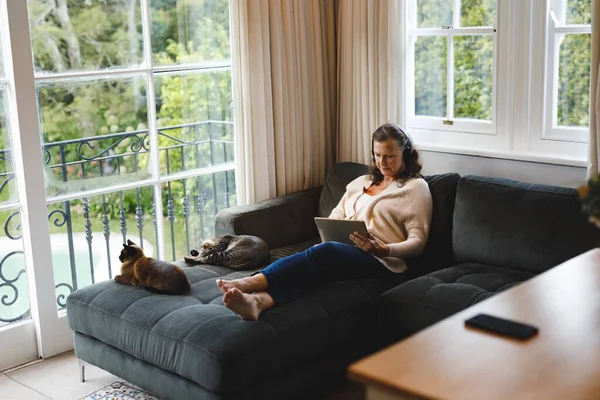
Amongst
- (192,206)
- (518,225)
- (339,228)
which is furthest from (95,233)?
(518,225)

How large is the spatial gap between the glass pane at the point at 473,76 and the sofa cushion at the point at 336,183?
0.64 metres

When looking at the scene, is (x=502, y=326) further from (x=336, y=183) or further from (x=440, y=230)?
(x=336, y=183)

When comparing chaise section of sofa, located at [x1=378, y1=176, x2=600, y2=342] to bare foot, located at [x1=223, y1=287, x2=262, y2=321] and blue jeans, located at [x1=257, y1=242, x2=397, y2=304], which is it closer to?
blue jeans, located at [x1=257, y1=242, x2=397, y2=304]

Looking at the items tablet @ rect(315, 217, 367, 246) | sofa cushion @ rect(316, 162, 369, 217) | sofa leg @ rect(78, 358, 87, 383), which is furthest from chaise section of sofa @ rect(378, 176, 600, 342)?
sofa leg @ rect(78, 358, 87, 383)

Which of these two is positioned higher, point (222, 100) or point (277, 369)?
point (222, 100)

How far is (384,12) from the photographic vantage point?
14.8 feet

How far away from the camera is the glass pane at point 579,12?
3801 millimetres

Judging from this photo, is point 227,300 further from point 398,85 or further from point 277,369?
point 398,85

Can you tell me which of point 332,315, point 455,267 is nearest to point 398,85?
point 455,267

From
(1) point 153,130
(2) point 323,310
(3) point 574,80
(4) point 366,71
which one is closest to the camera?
(2) point 323,310

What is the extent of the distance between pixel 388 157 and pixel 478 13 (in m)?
0.96

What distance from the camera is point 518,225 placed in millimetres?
3631

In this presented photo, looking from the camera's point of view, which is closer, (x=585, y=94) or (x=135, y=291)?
(x=135, y=291)

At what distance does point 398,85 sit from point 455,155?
0.52 metres
